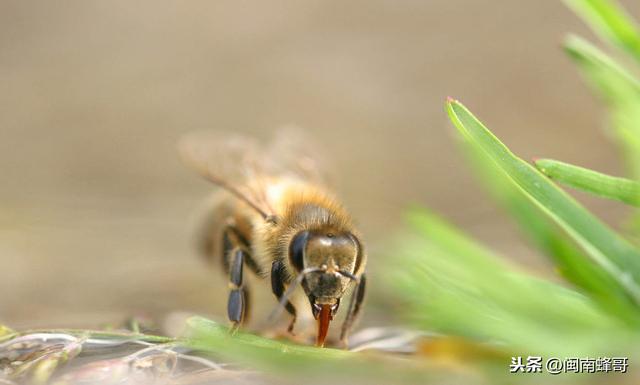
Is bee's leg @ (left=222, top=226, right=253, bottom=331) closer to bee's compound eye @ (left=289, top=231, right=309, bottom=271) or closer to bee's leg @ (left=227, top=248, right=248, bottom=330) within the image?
bee's leg @ (left=227, top=248, right=248, bottom=330)

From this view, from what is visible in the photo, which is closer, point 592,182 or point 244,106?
point 592,182

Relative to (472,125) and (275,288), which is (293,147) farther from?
(472,125)

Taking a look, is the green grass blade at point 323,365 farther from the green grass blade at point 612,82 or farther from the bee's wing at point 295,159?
the bee's wing at point 295,159

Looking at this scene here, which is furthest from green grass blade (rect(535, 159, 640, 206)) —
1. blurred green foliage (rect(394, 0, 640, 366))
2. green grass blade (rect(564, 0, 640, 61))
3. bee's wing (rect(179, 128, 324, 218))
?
bee's wing (rect(179, 128, 324, 218))

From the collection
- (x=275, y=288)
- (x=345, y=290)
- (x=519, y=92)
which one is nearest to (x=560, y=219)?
(x=345, y=290)

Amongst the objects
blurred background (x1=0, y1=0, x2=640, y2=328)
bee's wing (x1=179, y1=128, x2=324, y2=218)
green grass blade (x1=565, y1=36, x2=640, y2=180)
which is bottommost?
green grass blade (x1=565, y1=36, x2=640, y2=180)

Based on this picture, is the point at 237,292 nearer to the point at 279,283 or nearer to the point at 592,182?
the point at 279,283

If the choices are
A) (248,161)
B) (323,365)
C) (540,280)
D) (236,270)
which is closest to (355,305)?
(236,270)
